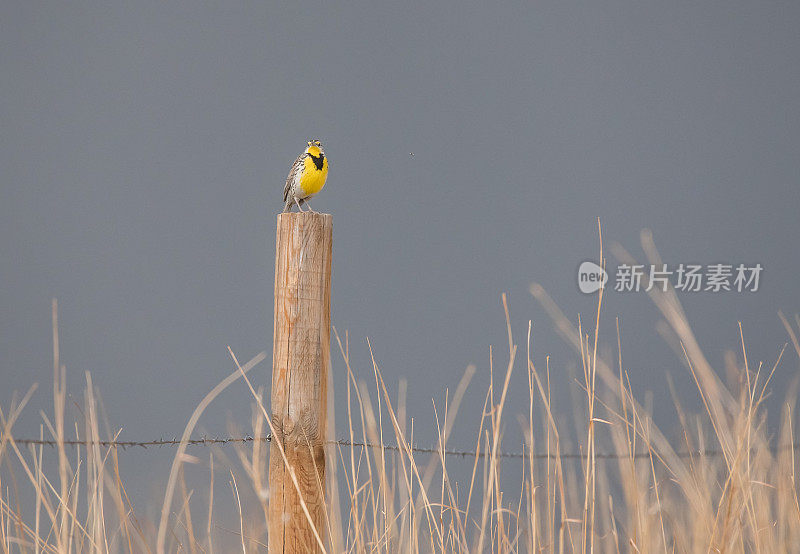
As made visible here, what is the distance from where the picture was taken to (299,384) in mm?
1338

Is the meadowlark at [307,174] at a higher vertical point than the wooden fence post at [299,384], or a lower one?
higher

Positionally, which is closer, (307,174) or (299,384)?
(299,384)

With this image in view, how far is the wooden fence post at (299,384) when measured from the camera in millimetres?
1326

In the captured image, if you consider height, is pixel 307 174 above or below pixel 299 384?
above

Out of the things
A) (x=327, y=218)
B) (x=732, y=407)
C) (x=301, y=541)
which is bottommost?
(x=301, y=541)

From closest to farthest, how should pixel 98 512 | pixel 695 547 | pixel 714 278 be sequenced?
pixel 98 512 → pixel 695 547 → pixel 714 278

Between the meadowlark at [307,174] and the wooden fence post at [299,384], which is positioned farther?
the meadowlark at [307,174]

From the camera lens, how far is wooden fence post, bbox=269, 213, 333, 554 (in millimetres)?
1326

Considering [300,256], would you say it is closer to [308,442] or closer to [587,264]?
[308,442]

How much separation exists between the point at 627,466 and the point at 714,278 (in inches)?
88.1

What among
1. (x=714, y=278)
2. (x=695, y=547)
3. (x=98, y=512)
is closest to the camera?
(x=98, y=512)

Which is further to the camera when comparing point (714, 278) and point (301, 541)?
point (714, 278)

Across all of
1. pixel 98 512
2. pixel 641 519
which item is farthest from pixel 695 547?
pixel 98 512

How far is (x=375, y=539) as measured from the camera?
135cm
